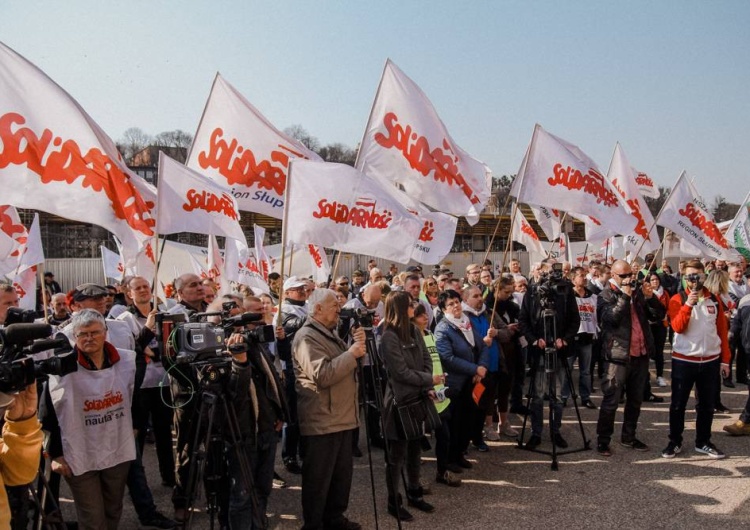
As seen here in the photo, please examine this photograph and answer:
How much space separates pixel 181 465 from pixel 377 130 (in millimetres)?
4414

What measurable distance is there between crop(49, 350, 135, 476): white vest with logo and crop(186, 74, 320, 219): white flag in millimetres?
3632

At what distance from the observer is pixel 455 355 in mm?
6344

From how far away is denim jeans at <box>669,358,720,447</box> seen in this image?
662cm

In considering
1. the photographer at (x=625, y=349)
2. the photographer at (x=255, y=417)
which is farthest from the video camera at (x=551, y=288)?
the photographer at (x=255, y=417)

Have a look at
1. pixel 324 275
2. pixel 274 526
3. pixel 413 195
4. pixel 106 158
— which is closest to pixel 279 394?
pixel 274 526

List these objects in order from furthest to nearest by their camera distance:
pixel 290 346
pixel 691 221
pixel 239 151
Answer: pixel 691 221 < pixel 239 151 < pixel 290 346

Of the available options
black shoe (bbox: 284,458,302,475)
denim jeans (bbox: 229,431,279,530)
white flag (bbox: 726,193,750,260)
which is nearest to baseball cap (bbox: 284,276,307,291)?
black shoe (bbox: 284,458,302,475)

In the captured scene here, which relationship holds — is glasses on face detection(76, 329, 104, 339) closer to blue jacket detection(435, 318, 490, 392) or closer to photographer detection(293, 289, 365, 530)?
photographer detection(293, 289, 365, 530)

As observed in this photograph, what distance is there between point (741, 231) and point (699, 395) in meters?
6.11

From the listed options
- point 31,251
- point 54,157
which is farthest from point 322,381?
point 31,251

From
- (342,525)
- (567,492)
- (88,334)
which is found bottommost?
(342,525)

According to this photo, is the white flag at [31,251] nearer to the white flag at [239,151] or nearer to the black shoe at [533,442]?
the white flag at [239,151]

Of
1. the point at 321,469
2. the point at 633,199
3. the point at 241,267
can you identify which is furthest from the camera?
the point at 633,199

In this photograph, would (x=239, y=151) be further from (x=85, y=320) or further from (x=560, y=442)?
(x=560, y=442)
